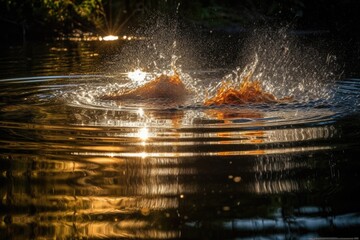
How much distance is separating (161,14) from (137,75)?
1131cm

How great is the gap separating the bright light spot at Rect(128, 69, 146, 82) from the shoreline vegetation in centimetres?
1007

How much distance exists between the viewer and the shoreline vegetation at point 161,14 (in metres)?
22.0

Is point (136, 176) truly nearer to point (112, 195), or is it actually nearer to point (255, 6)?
point (112, 195)

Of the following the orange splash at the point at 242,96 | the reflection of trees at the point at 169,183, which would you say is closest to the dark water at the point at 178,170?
the reflection of trees at the point at 169,183

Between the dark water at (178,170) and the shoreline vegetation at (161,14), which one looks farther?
the shoreline vegetation at (161,14)

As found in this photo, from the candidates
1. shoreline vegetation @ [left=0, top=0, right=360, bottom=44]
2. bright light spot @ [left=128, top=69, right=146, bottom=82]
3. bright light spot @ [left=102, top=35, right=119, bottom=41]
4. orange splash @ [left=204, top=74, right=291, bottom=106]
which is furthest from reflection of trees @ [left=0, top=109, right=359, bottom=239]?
shoreline vegetation @ [left=0, top=0, right=360, bottom=44]

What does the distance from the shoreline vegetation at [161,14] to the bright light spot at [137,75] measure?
396 inches

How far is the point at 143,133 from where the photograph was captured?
622 cm

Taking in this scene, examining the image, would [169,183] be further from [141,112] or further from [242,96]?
[242,96]

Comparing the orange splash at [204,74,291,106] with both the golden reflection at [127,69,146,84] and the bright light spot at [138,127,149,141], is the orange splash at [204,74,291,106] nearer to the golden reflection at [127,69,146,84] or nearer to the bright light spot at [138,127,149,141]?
the bright light spot at [138,127,149,141]

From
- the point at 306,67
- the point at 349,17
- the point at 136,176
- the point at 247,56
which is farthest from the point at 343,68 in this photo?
the point at 349,17

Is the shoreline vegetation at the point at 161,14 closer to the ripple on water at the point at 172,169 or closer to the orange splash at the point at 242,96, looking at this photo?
the orange splash at the point at 242,96

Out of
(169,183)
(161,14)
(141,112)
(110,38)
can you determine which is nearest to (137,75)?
(141,112)

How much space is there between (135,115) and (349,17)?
17.8 meters
